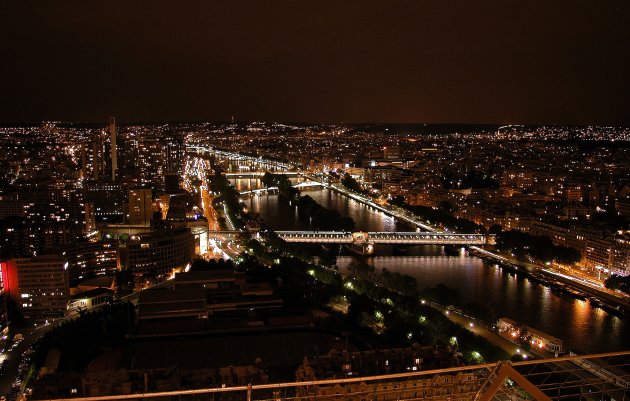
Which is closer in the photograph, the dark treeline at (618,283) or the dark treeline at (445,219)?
the dark treeline at (618,283)

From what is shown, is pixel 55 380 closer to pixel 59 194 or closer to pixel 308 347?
pixel 308 347

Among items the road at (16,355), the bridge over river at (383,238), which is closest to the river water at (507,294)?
the bridge over river at (383,238)

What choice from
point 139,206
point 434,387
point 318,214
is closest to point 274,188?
point 318,214

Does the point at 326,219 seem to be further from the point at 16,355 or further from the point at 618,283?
the point at 16,355

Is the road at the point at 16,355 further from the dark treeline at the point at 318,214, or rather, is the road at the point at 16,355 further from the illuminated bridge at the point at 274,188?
the illuminated bridge at the point at 274,188

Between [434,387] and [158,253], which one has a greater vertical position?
[434,387]

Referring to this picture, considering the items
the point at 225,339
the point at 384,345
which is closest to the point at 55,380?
the point at 225,339

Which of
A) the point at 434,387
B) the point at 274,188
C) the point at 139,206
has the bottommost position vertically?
the point at 274,188
